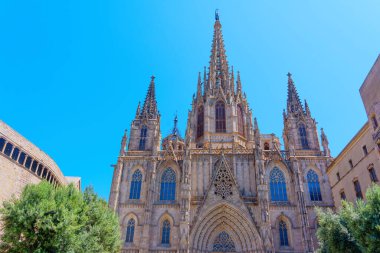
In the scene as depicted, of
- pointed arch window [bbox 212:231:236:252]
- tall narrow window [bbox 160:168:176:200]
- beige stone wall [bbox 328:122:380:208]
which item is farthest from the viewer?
tall narrow window [bbox 160:168:176:200]

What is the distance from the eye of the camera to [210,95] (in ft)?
133

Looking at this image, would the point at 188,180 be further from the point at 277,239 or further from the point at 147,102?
the point at 147,102

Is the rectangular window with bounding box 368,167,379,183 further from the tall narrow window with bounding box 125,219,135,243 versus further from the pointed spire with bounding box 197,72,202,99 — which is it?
the pointed spire with bounding box 197,72,202,99

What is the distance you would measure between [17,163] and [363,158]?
29.4 m

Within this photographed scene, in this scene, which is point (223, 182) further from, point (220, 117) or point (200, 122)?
point (200, 122)

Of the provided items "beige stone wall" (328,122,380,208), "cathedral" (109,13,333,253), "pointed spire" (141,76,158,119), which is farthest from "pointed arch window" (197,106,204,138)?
"beige stone wall" (328,122,380,208)

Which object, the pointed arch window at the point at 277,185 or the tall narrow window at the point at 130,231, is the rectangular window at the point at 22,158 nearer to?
the tall narrow window at the point at 130,231

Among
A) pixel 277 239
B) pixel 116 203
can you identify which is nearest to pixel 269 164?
pixel 277 239

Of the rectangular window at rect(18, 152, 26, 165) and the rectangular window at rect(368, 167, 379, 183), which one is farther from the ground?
the rectangular window at rect(18, 152, 26, 165)

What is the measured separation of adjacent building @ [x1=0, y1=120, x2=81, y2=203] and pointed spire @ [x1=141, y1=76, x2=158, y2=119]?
576 inches

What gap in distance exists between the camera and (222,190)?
29.4m

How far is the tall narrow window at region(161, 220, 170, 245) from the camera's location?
28.2 meters

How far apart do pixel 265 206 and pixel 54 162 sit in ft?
78.8

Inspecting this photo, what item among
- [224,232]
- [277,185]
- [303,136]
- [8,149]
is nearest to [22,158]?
[8,149]
